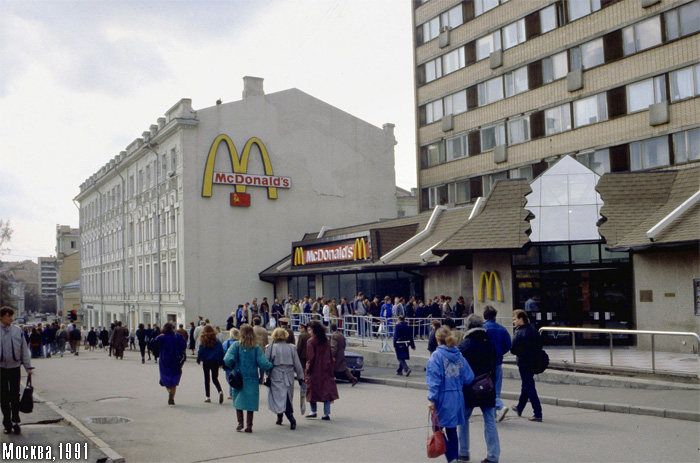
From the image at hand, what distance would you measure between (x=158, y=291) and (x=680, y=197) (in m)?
33.3

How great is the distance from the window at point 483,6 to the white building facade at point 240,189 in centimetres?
1064

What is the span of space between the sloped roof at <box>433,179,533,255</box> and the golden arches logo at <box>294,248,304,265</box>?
52.2ft

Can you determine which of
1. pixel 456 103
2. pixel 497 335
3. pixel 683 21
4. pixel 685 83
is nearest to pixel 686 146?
pixel 685 83

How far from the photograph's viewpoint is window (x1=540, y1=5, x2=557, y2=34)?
112ft

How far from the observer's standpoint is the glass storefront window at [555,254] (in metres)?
22.0

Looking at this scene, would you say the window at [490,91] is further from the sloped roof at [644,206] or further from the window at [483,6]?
the sloped roof at [644,206]

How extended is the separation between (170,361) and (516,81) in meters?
27.6

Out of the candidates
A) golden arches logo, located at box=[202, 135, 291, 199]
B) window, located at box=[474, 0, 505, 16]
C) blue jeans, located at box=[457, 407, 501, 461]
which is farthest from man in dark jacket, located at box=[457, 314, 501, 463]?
golden arches logo, located at box=[202, 135, 291, 199]

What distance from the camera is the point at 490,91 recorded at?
38.2 m

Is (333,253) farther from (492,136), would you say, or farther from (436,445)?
(436,445)

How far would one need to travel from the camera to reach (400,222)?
32.3 m

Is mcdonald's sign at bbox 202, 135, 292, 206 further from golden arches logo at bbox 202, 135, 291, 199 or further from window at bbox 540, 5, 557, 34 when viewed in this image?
window at bbox 540, 5, 557, 34

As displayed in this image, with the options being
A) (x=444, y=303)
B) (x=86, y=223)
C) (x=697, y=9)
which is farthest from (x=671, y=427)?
(x=86, y=223)

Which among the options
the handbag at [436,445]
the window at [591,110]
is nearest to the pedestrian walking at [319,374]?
the handbag at [436,445]
